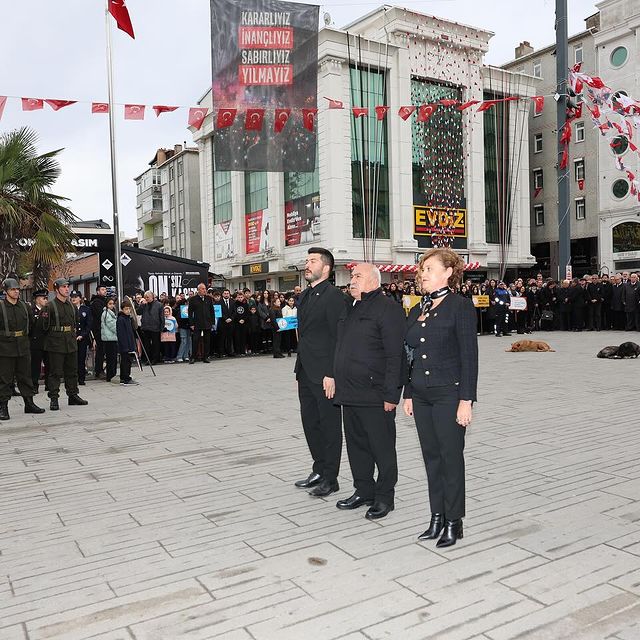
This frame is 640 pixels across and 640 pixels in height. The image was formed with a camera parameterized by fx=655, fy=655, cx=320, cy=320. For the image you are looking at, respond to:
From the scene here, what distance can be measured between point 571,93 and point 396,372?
1694 cm

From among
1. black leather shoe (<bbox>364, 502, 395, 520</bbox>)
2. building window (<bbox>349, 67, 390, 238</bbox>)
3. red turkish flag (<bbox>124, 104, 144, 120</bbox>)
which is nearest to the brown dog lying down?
red turkish flag (<bbox>124, 104, 144, 120</bbox>)

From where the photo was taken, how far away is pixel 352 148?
1458 inches

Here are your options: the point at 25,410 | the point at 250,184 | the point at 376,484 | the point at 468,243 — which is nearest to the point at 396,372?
the point at 376,484

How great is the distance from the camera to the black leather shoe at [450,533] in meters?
4.02

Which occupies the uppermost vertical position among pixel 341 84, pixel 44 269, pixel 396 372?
pixel 341 84

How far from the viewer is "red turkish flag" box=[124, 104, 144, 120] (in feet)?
49.6

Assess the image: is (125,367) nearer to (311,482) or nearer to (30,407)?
(30,407)

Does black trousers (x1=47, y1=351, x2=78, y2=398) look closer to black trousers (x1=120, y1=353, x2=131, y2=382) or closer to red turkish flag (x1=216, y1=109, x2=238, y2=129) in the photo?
black trousers (x1=120, y1=353, x2=131, y2=382)

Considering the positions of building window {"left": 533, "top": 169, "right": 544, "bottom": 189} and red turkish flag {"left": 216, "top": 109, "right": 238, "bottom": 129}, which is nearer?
red turkish flag {"left": 216, "top": 109, "right": 238, "bottom": 129}

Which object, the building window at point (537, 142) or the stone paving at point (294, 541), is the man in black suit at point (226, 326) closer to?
the stone paving at point (294, 541)

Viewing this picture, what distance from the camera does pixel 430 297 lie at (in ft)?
13.7

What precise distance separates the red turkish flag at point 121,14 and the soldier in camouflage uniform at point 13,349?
28.4 ft

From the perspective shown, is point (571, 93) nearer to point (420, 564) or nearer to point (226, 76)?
point (226, 76)

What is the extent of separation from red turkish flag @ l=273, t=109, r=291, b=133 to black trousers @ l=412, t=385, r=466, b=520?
7.15 m
